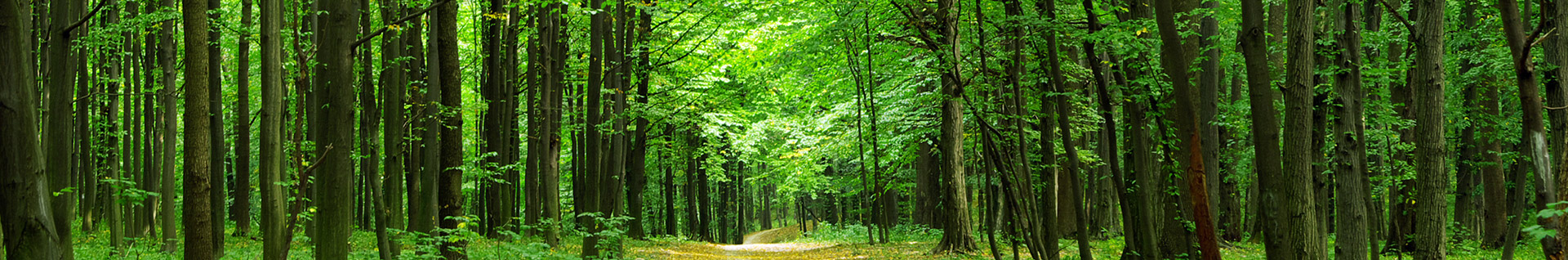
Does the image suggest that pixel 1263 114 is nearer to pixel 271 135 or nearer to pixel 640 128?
pixel 271 135

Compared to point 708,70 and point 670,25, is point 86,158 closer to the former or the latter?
point 670,25

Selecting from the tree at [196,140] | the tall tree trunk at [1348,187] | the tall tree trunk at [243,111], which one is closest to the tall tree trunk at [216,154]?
the tall tree trunk at [243,111]

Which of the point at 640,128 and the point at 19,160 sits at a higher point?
Result: the point at 640,128

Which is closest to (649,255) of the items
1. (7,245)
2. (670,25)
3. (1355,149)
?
(670,25)

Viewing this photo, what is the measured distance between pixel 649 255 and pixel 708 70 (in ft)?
16.3

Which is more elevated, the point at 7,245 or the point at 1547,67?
the point at 1547,67

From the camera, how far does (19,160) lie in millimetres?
3473

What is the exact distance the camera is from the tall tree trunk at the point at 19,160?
3.40m

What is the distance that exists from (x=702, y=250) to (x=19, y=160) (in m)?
16.0

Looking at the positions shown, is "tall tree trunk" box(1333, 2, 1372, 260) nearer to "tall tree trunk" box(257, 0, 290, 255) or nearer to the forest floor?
the forest floor

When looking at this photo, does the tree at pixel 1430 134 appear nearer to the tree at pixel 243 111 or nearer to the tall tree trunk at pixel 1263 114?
the tall tree trunk at pixel 1263 114

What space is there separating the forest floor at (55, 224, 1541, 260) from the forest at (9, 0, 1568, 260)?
6.5 inches

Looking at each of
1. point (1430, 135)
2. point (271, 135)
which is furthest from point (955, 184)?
point (271, 135)

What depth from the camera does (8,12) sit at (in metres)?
3.40
